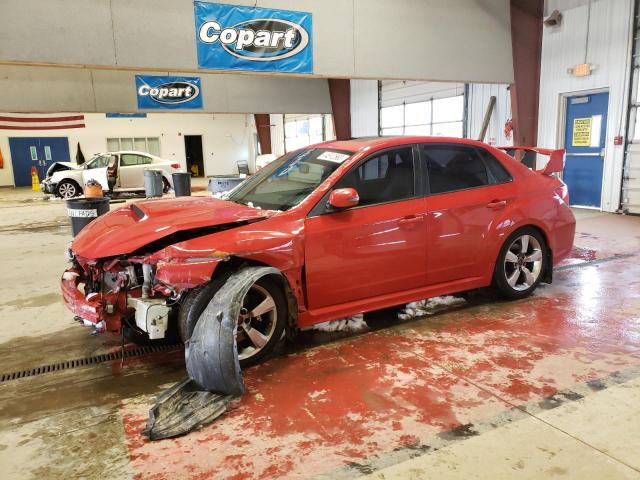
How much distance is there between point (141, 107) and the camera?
44.9ft

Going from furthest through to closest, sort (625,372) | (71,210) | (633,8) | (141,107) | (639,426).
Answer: (141,107) → (633,8) → (71,210) → (625,372) → (639,426)

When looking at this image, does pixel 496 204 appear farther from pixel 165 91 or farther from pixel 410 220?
pixel 165 91

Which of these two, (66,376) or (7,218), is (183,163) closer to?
(7,218)

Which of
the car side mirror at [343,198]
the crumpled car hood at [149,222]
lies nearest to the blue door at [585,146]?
the car side mirror at [343,198]

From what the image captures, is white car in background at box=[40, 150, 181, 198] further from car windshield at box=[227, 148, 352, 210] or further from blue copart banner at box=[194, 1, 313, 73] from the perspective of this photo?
car windshield at box=[227, 148, 352, 210]

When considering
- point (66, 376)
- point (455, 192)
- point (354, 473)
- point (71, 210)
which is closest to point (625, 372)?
point (455, 192)

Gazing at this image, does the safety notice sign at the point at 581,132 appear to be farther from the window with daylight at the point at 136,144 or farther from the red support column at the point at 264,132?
the window with daylight at the point at 136,144

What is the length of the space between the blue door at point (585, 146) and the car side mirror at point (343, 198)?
28.1 ft

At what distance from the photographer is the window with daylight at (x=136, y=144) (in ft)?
81.5

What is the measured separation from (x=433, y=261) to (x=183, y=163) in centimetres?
2431

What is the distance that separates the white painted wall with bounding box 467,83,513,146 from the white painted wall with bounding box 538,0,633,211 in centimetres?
114

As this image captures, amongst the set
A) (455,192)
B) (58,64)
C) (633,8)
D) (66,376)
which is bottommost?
(66,376)

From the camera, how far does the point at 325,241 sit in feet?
11.1

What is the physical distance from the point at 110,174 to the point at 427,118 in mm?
9689
